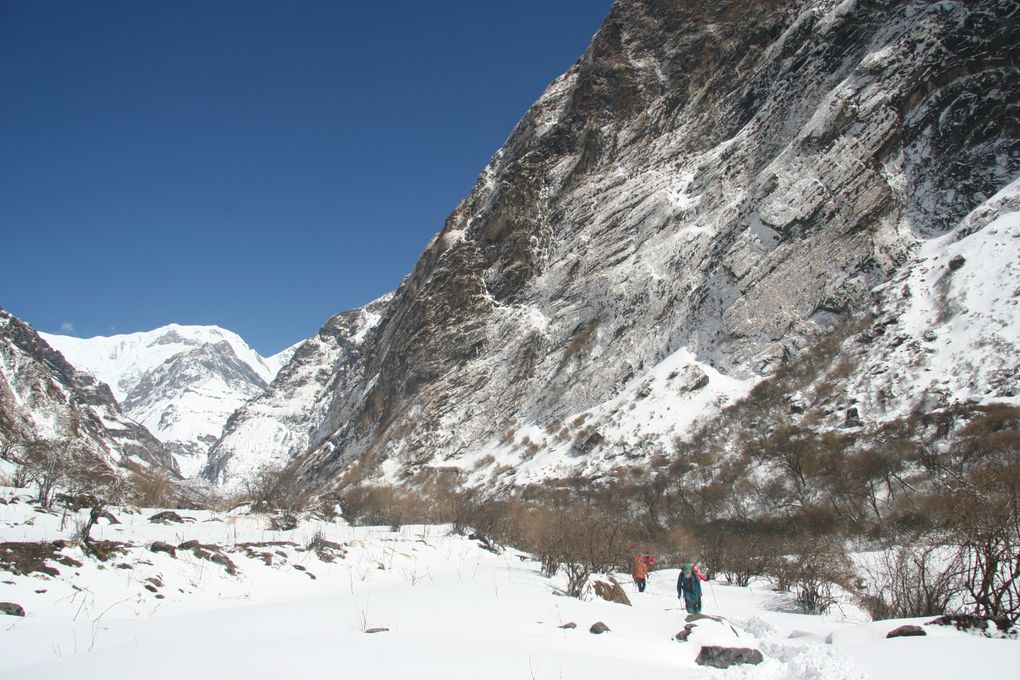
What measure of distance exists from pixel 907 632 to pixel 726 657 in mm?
1754

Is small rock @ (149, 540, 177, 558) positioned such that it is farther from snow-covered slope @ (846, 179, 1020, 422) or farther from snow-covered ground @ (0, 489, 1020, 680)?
snow-covered slope @ (846, 179, 1020, 422)

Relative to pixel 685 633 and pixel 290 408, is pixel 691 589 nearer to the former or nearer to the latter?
pixel 685 633

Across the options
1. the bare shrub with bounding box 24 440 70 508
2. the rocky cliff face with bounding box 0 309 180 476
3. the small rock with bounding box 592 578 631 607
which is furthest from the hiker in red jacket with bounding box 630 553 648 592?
the rocky cliff face with bounding box 0 309 180 476

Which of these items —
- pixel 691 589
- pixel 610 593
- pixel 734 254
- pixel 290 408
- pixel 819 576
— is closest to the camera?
pixel 610 593

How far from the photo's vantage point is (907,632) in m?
5.63

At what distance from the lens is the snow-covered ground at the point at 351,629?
450 cm

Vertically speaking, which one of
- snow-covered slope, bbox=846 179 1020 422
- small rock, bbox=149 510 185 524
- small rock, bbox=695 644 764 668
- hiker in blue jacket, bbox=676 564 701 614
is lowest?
hiker in blue jacket, bbox=676 564 701 614

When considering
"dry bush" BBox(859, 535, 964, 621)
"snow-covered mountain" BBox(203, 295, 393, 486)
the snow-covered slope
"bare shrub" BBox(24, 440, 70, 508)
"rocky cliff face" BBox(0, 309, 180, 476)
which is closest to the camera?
"dry bush" BBox(859, 535, 964, 621)

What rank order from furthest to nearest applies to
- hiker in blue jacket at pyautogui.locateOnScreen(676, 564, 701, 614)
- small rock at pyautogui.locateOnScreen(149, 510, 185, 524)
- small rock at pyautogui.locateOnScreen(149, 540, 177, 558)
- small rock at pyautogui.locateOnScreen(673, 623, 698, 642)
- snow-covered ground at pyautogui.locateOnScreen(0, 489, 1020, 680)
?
small rock at pyautogui.locateOnScreen(149, 510, 185, 524)
hiker in blue jacket at pyautogui.locateOnScreen(676, 564, 701, 614)
small rock at pyautogui.locateOnScreen(149, 540, 177, 558)
small rock at pyautogui.locateOnScreen(673, 623, 698, 642)
snow-covered ground at pyautogui.locateOnScreen(0, 489, 1020, 680)

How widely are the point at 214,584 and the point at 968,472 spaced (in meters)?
19.9

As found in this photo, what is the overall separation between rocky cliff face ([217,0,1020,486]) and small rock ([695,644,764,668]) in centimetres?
2130

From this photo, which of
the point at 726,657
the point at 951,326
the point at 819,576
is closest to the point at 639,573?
the point at 819,576

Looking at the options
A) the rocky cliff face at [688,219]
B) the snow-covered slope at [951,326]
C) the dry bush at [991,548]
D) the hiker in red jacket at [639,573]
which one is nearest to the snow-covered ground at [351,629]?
the dry bush at [991,548]

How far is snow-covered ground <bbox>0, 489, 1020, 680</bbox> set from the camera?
14.8 feet
